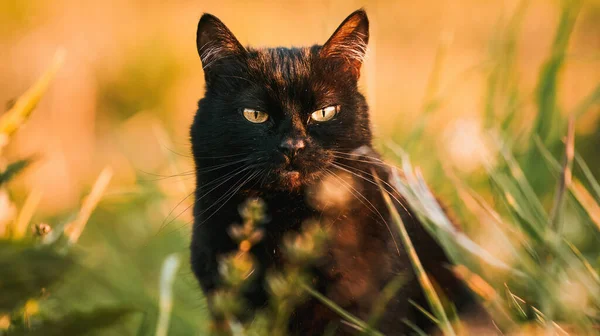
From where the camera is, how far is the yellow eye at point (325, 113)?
1.64 metres

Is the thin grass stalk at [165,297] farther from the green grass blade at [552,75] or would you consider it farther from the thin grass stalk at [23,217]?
the green grass blade at [552,75]

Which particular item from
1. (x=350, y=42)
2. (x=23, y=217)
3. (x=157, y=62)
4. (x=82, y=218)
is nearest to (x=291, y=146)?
(x=350, y=42)

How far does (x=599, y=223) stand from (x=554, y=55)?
0.88 m

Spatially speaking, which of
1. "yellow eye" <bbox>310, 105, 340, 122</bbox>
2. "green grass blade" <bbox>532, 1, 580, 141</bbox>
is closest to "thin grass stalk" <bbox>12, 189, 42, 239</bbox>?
"yellow eye" <bbox>310, 105, 340, 122</bbox>

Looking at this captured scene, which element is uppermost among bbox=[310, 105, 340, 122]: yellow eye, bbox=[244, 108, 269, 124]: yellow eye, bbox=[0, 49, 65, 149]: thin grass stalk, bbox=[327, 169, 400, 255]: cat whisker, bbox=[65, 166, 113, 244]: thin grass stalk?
bbox=[0, 49, 65, 149]: thin grass stalk

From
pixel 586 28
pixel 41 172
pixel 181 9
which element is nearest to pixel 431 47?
pixel 586 28

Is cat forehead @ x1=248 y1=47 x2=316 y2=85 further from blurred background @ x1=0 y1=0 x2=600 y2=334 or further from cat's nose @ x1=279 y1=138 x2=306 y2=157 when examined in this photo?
blurred background @ x1=0 y1=0 x2=600 y2=334

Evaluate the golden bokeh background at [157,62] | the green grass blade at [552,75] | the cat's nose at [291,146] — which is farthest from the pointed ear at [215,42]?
the golden bokeh background at [157,62]

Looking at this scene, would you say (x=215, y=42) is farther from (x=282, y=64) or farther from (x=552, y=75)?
(x=552, y=75)

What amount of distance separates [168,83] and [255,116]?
2.45 metres

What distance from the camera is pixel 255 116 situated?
5.41 feet

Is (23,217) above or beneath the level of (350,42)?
beneath

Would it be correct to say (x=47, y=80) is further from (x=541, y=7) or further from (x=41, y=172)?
(x=541, y=7)

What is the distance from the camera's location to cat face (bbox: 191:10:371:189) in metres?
1.57
